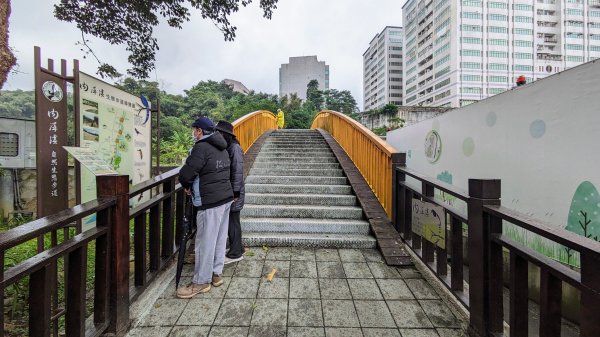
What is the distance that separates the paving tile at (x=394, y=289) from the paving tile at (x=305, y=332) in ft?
2.57

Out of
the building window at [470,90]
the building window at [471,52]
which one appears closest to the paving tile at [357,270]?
the building window at [470,90]

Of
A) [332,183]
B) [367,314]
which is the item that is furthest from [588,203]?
[332,183]

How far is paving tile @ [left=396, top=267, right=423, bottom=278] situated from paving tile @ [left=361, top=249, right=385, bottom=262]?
0.81 feet

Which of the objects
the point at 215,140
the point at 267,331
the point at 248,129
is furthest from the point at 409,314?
the point at 248,129

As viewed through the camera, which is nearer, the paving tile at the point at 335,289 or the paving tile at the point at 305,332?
the paving tile at the point at 305,332

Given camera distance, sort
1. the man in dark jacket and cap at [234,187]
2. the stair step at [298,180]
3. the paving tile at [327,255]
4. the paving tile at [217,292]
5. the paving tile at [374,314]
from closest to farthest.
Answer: the paving tile at [374,314] < the paving tile at [217,292] < the man in dark jacket and cap at [234,187] < the paving tile at [327,255] < the stair step at [298,180]

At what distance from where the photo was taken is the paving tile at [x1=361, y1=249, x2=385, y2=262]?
325 centimetres

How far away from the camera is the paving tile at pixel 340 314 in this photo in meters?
2.15

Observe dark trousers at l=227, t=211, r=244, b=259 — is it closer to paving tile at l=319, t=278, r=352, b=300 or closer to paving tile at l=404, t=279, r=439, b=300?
paving tile at l=319, t=278, r=352, b=300

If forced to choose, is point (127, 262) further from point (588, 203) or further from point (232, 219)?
point (588, 203)

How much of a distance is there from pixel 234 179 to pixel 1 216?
32.9 feet

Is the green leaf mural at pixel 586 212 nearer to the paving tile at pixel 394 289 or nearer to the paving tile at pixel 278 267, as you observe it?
the paving tile at pixel 394 289

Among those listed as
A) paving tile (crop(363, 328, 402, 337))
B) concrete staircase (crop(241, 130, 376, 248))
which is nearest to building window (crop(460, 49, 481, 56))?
concrete staircase (crop(241, 130, 376, 248))

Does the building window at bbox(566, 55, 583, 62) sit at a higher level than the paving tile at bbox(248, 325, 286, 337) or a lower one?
higher
